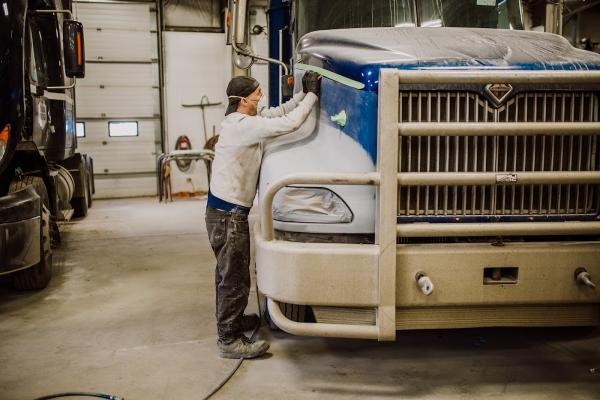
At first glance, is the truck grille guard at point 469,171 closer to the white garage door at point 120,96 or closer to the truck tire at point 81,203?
the truck tire at point 81,203

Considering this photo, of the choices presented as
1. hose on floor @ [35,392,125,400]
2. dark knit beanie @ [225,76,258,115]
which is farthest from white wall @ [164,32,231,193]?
hose on floor @ [35,392,125,400]

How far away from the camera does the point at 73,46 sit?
5.70 m

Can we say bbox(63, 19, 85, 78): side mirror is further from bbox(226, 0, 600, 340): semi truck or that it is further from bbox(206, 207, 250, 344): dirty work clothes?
bbox(226, 0, 600, 340): semi truck

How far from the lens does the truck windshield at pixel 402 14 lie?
4738 millimetres

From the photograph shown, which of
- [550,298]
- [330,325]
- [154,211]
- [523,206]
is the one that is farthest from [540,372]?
[154,211]

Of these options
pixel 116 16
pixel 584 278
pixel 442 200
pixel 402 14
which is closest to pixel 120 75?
pixel 116 16

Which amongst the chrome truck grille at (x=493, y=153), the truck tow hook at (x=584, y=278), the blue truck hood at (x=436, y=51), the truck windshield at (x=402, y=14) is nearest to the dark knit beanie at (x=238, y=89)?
the blue truck hood at (x=436, y=51)

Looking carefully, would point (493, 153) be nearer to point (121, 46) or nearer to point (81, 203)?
point (81, 203)

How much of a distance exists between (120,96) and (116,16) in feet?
5.87

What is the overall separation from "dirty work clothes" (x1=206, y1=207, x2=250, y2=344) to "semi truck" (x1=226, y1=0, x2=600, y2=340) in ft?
1.62

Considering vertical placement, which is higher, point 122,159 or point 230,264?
point 122,159

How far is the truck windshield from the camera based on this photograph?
4.74 metres

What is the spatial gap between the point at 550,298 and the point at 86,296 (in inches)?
160

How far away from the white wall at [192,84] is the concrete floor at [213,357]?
8.87 meters
